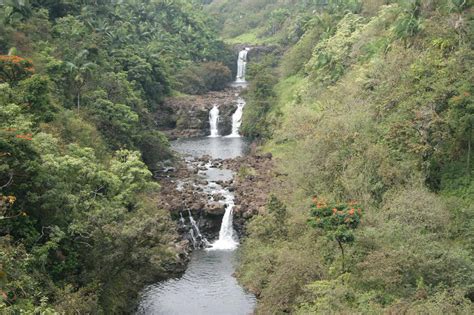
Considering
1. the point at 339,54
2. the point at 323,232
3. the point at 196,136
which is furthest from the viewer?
the point at 196,136

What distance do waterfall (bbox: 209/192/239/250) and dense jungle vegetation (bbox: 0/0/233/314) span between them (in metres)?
5.22

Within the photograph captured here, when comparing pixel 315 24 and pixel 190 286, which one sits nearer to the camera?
pixel 190 286

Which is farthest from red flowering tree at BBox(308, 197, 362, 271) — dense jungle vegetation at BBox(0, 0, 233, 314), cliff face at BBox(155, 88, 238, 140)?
cliff face at BBox(155, 88, 238, 140)

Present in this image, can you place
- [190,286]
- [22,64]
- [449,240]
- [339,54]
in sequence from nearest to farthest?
[449,240] < [190,286] < [22,64] < [339,54]

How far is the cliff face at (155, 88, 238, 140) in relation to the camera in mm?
66500

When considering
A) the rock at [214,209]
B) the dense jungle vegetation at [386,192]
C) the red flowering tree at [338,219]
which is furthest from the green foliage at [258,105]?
the red flowering tree at [338,219]

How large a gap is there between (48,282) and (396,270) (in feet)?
48.0

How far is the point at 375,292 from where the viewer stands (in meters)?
20.9

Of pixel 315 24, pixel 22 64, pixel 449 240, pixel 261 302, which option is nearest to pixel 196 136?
pixel 315 24

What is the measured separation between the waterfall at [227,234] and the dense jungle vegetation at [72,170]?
17.1 feet

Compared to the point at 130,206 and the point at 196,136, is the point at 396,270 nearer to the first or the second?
the point at 130,206

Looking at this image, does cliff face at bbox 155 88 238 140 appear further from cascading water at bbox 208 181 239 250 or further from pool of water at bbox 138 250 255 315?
pool of water at bbox 138 250 255 315

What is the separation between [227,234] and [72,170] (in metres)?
15.0

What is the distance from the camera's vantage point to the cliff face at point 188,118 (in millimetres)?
66500
